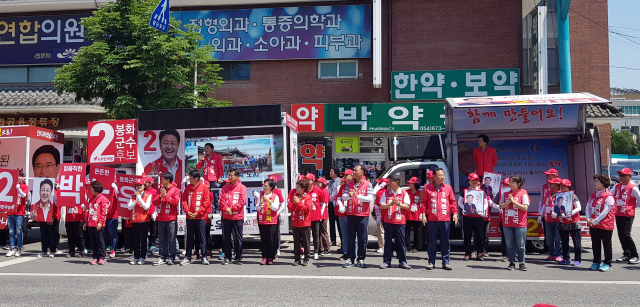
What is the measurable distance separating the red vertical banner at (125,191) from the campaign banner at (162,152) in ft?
3.33

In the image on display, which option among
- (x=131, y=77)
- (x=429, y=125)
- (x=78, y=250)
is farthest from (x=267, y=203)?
(x=429, y=125)

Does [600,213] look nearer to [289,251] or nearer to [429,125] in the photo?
[289,251]

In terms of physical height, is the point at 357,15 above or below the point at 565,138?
above

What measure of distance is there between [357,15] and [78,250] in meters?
13.2

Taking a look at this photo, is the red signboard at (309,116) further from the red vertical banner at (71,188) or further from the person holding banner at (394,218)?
the person holding banner at (394,218)

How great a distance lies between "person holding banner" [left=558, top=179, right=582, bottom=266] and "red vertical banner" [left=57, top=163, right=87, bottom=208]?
958cm

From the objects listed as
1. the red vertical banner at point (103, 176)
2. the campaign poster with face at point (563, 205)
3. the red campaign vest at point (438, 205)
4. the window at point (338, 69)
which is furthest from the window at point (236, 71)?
the campaign poster with face at point (563, 205)

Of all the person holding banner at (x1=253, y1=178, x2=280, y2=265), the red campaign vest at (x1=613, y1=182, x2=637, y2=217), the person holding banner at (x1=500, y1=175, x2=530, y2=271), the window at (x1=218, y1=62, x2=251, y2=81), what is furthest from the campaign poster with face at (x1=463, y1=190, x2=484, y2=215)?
the window at (x1=218, y1=62, x2=251, y2=81)

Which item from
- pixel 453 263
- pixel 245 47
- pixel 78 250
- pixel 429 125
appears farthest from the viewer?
pixel 245 47

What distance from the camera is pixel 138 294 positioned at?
7.29 meters

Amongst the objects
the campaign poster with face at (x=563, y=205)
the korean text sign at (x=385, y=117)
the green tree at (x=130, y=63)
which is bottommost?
the campaign poster with face at (x=563, y=205)

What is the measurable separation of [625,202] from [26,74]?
22.0 meters

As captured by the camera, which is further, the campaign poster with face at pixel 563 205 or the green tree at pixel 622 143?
the green tree at pixel 622 143

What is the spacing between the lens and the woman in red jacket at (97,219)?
32.8 feet
